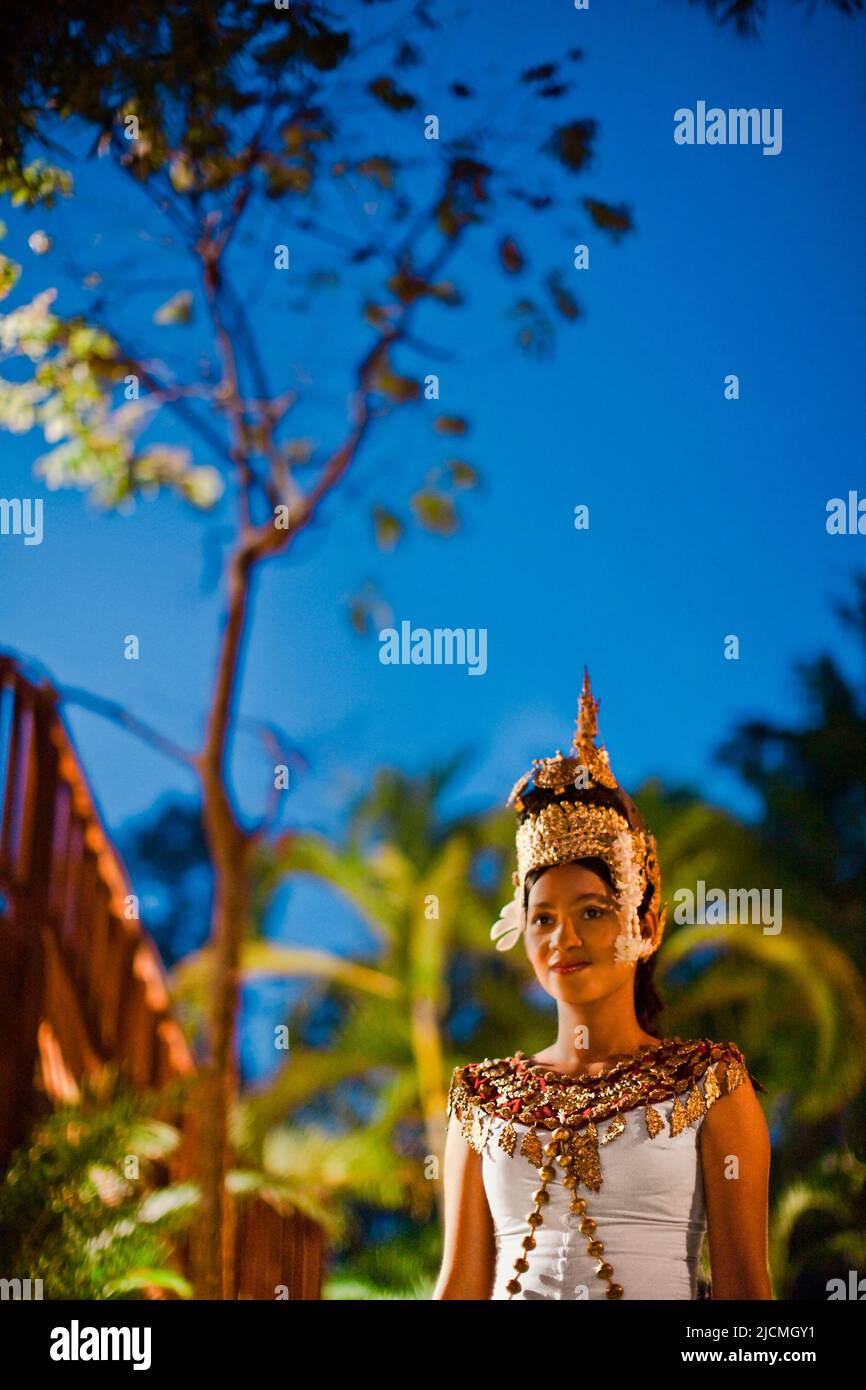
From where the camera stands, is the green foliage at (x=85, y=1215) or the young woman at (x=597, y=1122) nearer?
the young woman at (x=597, y=1122)

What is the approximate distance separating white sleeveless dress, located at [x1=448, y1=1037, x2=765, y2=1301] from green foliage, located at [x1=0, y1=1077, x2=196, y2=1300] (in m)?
1.57

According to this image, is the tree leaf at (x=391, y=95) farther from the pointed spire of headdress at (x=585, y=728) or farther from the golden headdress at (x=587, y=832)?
the golden headdress at (x=587, y=832)

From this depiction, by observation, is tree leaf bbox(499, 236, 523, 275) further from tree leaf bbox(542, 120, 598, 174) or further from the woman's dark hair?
the woman's dark hair

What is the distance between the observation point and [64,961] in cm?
485

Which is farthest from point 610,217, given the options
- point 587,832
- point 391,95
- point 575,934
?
point 575,934

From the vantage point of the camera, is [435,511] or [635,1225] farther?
[435,511]

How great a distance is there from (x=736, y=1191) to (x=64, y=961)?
254 centimetres

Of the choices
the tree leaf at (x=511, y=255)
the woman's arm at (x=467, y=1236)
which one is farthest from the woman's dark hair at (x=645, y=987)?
the tree leaf at (x=511, y=255)

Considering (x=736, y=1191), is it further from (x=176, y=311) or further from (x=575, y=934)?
(x=176, y=311)

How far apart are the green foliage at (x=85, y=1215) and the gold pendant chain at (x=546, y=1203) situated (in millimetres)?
1585

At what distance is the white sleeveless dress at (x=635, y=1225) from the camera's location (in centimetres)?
303

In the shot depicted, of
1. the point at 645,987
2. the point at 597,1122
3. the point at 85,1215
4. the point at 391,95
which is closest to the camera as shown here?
the point at 597,1122

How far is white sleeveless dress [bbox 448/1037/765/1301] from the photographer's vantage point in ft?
9.94
